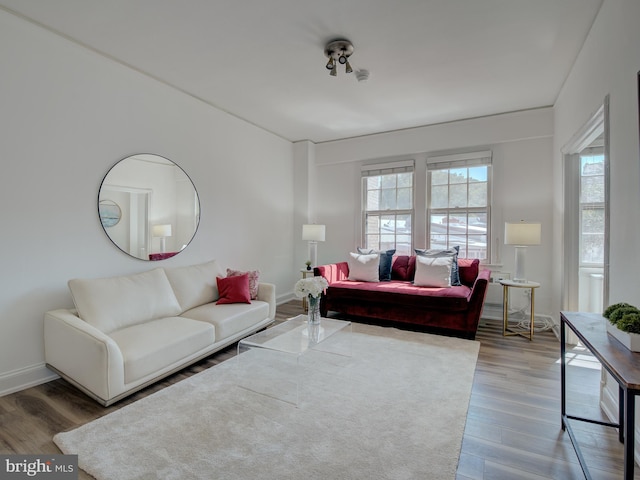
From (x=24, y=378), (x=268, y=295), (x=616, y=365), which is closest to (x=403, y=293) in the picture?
(x=268, y=295)

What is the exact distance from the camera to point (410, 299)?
12.6ft

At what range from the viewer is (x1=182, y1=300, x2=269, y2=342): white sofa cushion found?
3.09 metres

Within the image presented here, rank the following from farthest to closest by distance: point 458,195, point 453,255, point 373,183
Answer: point 373,183
point 458,195
point 453,255

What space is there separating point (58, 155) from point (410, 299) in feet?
12.3

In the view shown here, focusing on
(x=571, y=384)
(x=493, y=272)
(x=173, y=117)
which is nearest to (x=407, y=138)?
(x=493, y=272)

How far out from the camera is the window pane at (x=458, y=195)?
477 cm

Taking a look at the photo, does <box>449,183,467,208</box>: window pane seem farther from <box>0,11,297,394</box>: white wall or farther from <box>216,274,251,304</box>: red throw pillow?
<box>0,11,297,394</box>: white wall

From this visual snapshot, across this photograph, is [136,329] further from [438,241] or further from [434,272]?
[438,241]

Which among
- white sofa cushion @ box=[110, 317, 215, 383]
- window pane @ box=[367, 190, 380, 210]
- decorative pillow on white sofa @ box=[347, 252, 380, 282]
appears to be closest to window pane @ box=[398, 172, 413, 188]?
window pane @ box=[367, 190, 380, 210]

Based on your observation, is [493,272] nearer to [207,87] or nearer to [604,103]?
[604,103]

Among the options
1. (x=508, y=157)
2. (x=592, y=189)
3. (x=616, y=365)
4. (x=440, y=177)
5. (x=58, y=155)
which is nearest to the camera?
(x=616, y=365)

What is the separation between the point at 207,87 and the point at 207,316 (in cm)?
255

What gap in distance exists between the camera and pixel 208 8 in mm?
2357

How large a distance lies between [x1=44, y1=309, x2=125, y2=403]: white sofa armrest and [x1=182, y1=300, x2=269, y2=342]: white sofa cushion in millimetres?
944
